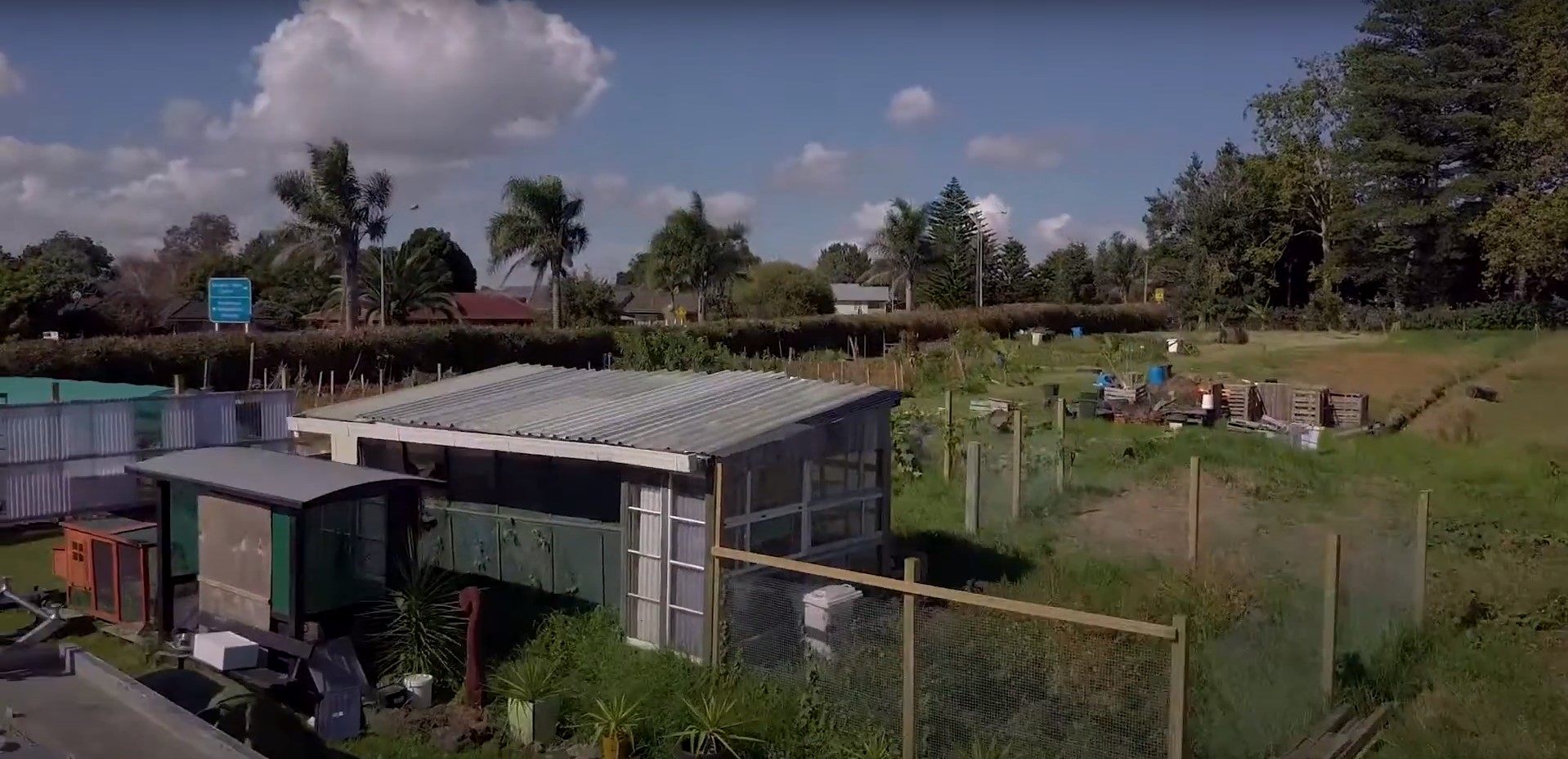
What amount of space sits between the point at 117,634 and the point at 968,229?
81.6 metres

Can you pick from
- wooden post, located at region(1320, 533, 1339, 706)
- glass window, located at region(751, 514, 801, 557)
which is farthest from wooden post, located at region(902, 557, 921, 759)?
wooden post, located at region(1320, 533, 1339, 706)

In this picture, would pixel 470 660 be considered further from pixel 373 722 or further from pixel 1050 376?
pixel 1050 376

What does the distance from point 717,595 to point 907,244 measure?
2375 inches

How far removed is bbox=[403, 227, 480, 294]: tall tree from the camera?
71000mm

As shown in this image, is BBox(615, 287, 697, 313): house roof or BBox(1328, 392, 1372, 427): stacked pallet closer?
BBox(1328, 392, 1372, 427): stacked pallet

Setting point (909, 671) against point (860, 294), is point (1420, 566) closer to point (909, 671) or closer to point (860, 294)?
point (909, 671)

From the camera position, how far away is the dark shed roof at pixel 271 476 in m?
9.45

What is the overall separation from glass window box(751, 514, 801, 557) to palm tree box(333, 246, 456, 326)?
47.9 meters

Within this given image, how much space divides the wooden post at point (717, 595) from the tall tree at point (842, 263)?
121394mm

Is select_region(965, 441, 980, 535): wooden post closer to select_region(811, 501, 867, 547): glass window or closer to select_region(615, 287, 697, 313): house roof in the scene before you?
select_region(811, 501, 867, 547): glass window

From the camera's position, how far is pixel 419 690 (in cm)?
916

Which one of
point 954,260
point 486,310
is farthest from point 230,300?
point 954,260

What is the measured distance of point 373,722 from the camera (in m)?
8.88

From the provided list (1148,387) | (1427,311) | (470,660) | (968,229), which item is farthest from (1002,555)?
(968,229)
